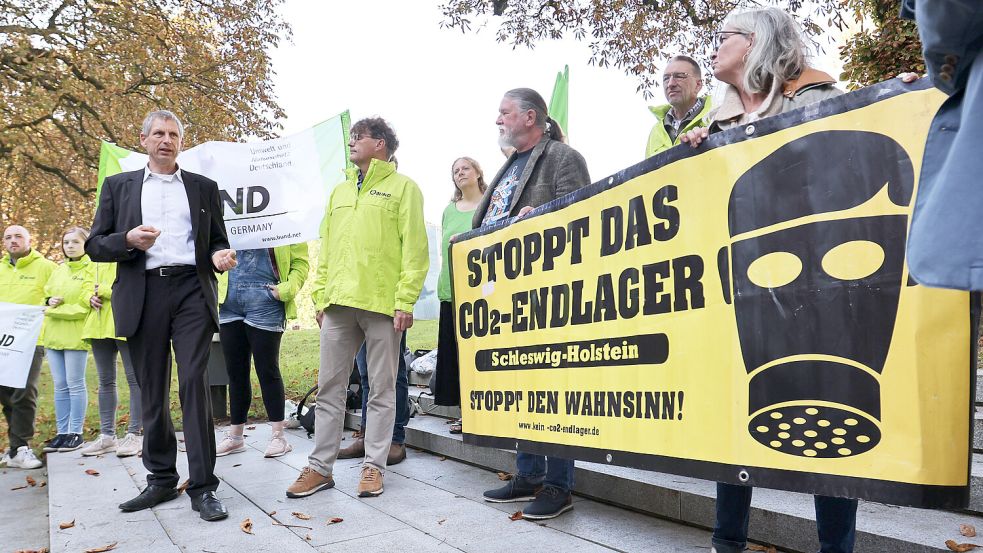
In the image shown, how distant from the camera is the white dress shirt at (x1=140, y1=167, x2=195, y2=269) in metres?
4.50

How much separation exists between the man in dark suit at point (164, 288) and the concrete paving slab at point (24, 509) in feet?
2.56

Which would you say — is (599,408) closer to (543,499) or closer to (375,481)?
(543,499)

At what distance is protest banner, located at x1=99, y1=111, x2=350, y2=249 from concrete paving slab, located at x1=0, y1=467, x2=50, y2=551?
230 centimetres

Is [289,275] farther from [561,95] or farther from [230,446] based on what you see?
[561,95]

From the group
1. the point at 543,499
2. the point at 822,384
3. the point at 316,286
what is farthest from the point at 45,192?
the point at 822,384

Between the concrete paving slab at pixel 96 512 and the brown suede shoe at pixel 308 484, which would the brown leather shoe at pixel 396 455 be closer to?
the brown suede shoe at pixel 308 484

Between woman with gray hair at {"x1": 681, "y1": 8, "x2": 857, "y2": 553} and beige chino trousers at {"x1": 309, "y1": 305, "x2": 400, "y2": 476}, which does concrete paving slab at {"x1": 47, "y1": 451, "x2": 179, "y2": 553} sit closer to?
beige chino trousers at {"x1": 309, "y1": 305, "x2": 400, "y2": 476}

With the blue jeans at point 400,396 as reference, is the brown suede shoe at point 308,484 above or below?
below

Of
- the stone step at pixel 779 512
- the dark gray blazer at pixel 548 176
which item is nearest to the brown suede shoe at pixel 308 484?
the stone step at pixel 779 512

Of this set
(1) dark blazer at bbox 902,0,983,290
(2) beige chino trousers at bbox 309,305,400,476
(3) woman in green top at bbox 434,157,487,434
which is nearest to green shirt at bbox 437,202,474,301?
(3) woman in green top at bbox 434,157,487,434

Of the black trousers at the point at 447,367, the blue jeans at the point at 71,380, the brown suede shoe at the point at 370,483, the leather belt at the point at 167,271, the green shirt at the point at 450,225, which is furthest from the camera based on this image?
the blue jeans at the point at 71,380

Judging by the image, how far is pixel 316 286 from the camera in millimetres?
5020

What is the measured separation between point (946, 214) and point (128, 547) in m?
3.77

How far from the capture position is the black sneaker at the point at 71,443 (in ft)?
22.5
